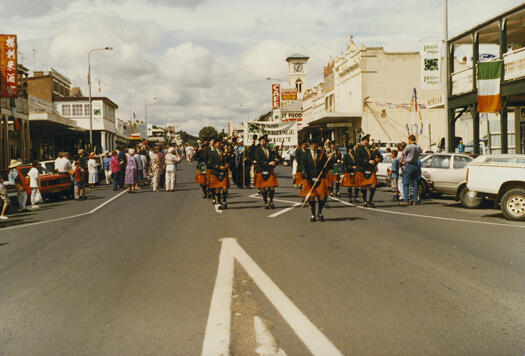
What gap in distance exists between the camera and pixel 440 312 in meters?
5.23

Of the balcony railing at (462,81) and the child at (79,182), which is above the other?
the balcony railing at (462,81)

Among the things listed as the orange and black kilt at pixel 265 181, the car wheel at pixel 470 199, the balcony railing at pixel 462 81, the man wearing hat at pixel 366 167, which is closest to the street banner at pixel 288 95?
the balcony railing at pixel 462 81

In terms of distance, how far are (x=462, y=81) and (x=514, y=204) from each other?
13903 millimetres

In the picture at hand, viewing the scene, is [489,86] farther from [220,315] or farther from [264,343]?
[264,343]

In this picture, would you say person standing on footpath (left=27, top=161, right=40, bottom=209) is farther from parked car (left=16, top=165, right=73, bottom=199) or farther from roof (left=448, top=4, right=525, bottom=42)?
roof (left=448, top=4, right=525, bottom=42)

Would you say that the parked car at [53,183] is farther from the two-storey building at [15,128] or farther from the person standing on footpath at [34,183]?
the two-storey building at [15,128]

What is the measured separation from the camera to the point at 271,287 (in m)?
6.19

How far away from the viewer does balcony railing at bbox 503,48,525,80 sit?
1978 centimetres

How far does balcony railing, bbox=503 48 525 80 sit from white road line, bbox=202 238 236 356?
53.9ft

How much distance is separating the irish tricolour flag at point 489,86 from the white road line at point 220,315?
648 inches

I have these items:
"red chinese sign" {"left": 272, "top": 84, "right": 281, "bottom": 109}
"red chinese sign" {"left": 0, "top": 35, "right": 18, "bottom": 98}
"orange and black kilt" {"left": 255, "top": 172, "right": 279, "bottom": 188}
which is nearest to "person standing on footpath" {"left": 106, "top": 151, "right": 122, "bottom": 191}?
"red chinese sign" {"left": 0, "top": 35, "right": 18, "bottom": 98}

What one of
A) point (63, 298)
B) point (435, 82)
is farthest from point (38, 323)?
point (435, 82)

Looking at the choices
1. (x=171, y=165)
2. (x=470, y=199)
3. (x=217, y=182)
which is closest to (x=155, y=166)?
(x=171, y=165)

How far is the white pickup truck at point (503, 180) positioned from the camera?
40.7ft
